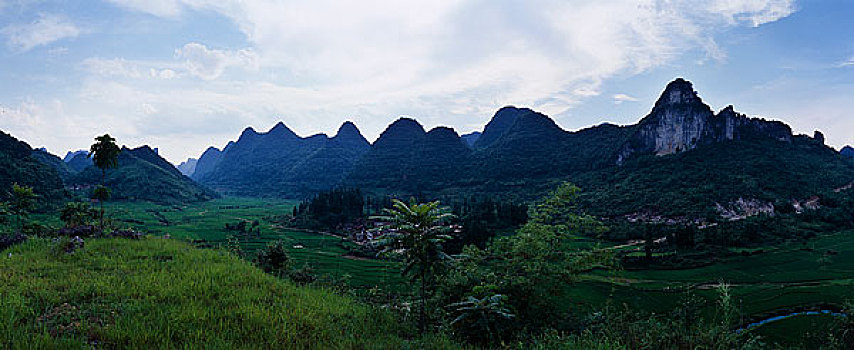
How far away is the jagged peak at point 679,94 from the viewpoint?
147 meters

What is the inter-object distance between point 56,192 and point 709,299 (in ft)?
418

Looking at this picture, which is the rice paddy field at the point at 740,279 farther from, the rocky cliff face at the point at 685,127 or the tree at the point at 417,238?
the rocky cliff face at the point at 685,127

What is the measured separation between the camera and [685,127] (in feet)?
477

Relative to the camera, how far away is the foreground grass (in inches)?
256

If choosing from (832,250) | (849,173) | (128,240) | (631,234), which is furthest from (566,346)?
(849,173)

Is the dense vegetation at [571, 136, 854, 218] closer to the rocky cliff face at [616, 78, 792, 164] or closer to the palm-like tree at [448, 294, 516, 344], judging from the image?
the rocky cliff face at [616, 78, 792, 164]

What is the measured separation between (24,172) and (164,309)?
116 metres

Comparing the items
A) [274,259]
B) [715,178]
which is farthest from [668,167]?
[274,259]

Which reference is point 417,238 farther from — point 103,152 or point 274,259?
point 103,152

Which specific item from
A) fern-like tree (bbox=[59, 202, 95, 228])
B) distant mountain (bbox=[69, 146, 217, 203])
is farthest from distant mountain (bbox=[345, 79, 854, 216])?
fern-like tree (bbox=[59, 202, 95, 228])

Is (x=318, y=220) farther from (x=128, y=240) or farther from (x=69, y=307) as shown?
(x=69, y=307)

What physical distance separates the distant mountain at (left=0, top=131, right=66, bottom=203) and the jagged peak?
20114 centimetres

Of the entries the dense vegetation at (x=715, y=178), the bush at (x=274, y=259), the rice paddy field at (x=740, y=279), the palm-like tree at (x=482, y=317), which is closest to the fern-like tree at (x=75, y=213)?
the rice paddy field at (x=740, y=279)

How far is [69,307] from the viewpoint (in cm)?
792
